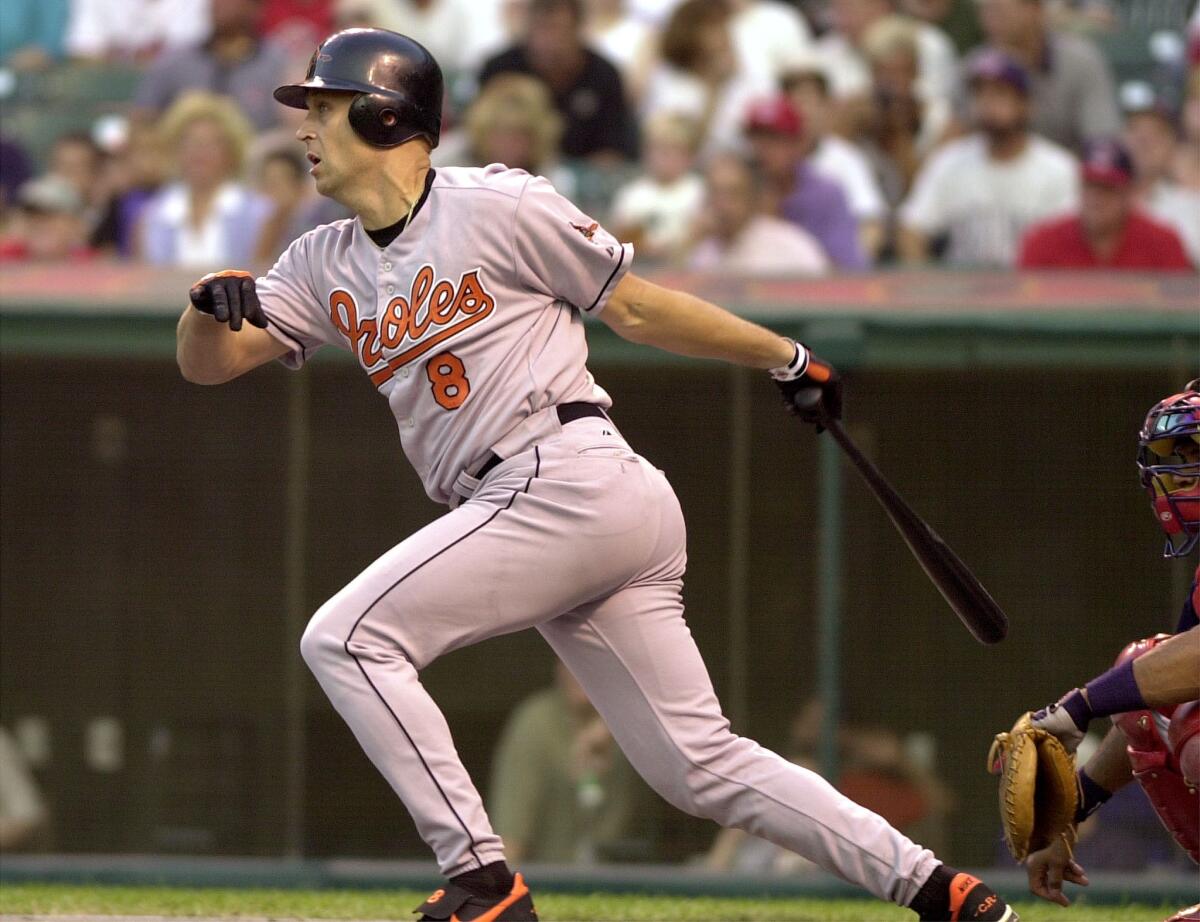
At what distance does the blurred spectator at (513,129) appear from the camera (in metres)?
7.84

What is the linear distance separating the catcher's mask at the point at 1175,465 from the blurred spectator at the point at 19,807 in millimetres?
3814

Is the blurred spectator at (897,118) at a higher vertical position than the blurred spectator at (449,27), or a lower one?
lower

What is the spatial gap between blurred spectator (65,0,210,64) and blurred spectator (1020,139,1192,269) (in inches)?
180

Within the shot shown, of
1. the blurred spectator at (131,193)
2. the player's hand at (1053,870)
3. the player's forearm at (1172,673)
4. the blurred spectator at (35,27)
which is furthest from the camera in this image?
the blurred spectator at (35,27)

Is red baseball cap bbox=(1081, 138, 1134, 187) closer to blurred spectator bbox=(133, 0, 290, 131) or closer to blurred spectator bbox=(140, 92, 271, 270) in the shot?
blurred spectator bbox=(140, 92, 271, 270)

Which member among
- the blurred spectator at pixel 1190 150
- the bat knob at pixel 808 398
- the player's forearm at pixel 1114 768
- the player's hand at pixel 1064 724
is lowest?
the player's forearm at pixel 1114 768

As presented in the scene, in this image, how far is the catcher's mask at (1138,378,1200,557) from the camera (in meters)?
3.65

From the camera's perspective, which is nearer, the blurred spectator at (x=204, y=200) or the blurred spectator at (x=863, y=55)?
the blurred spectator at (x=204, y=200)

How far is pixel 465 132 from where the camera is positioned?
26.8ft

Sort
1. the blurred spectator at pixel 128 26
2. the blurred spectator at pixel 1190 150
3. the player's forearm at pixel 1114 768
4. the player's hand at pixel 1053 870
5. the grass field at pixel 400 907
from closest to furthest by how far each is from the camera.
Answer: the player's hand at pixel 1053 870 → the player's forearm at pixel 1114 768 → the grass field at pixel 400 907 → the blurred spectator at pixel 1190 150 → the blurred spectator at pixel 128 26

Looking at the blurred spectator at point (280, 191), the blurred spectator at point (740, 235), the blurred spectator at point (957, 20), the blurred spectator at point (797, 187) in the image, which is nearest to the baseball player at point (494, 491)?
the blurred spectator at point (740, 235)

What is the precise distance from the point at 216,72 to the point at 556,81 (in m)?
1.56

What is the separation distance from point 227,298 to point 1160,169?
18.2 feet

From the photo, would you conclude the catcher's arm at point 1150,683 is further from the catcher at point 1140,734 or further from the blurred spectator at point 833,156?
the blurred spectator at point 833,156
